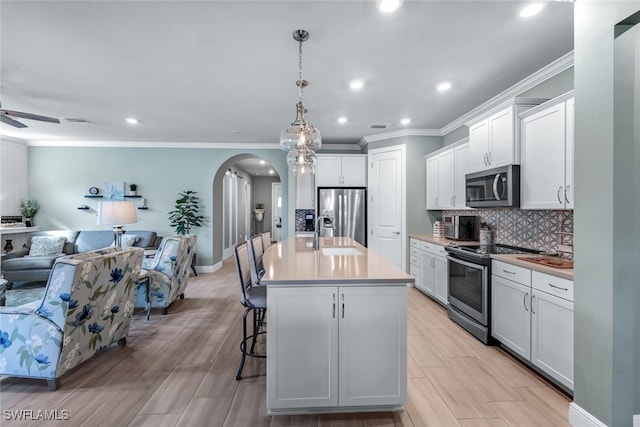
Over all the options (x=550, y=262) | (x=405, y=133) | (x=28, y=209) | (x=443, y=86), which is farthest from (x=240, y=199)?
(x=550, y=262)

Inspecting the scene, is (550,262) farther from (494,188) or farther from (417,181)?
(417,181)

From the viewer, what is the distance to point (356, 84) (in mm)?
3113

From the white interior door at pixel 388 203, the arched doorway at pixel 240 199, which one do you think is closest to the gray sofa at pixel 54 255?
the arched doorway at pixel 240 199

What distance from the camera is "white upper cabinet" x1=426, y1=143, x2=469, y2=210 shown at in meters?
3.87

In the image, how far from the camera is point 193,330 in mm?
3141

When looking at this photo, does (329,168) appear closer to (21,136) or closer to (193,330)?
(193,330)

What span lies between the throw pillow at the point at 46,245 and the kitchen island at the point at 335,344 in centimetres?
543

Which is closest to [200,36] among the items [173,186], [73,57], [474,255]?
[73,57]

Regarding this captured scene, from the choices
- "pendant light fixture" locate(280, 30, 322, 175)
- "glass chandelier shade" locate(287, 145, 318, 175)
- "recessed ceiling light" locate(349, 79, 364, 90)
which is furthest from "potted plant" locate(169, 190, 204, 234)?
"recessed ceiling light" locate(349, 79, 364, 90)

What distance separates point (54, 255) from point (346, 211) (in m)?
5.08

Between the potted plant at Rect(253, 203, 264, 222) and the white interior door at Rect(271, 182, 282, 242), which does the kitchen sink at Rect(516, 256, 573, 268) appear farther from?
the potted plant at Rect(253, 203, 264, 222)

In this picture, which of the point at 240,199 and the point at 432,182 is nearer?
the point at 432,182

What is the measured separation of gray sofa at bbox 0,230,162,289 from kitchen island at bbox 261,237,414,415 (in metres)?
4.69

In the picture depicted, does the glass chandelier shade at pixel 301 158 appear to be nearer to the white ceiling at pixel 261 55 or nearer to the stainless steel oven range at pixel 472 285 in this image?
the white ceiling at pixel 261 55
